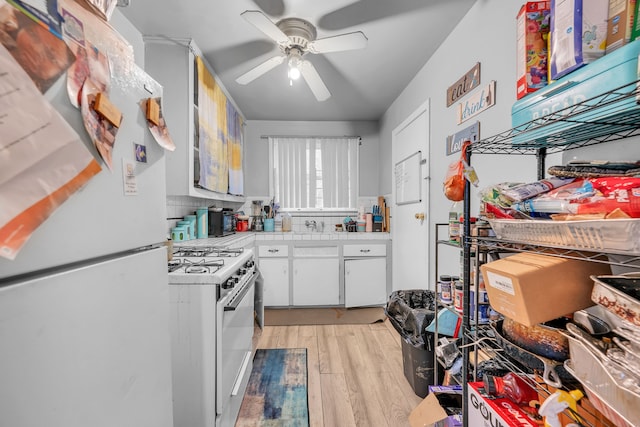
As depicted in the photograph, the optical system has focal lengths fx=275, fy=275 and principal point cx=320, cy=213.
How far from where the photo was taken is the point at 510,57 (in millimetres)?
1343

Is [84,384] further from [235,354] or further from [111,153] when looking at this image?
[235,354]

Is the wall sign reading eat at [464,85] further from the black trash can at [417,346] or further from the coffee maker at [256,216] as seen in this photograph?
the coffee maker at [256,216]

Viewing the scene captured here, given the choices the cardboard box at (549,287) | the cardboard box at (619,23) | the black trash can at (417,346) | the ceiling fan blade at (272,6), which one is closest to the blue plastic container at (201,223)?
the ceiling fan blade at (272,6)

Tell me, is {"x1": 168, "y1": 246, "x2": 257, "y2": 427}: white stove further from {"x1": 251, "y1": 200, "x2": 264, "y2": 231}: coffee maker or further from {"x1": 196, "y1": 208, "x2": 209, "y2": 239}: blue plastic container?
{"x1": 251, "y1": 200, "x2": 264, "y2": 231}: coffee maker

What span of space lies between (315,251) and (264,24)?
87.8 inches

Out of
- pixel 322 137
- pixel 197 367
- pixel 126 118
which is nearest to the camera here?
A: pixel 126 118

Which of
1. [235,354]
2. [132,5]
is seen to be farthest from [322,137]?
[235,354]

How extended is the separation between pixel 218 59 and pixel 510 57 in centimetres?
200

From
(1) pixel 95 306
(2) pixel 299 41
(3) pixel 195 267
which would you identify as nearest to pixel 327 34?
(2) pixel 299 41

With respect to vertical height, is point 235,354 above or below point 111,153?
below

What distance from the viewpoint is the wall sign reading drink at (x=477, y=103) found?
58.0 inches

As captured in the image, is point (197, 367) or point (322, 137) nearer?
point (197, 367)

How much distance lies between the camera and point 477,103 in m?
1.60

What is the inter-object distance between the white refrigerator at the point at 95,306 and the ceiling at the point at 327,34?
127 cm
